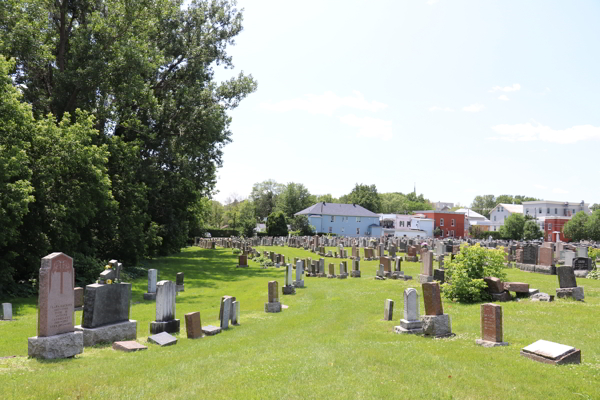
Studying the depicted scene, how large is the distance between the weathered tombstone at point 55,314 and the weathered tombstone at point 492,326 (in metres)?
8.24

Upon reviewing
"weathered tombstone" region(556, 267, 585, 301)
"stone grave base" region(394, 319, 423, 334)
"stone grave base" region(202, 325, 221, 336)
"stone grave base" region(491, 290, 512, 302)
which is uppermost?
"weathered tombstone" region(556, 267, 585, 301)

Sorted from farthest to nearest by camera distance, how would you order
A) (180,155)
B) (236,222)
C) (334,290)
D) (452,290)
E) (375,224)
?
1. (236,222)
2. (375,224)
3. (180,155)
4. (334,290)
5. (452,290)

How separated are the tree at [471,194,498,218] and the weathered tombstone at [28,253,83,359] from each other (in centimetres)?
16557

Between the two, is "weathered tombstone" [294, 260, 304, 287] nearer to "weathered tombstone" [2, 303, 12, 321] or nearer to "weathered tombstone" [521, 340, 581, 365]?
"weathered tombstone" [2, 303, 12, 321]

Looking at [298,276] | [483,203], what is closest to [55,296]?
[298,276]

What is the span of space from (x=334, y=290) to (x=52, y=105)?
17744 mm

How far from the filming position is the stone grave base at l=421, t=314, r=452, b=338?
10.2 meters

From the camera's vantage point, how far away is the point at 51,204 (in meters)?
19.3

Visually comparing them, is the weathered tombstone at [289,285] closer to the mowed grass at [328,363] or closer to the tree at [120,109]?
the mowed grass at [328,363]

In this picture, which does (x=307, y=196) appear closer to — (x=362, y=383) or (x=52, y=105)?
(x=52, y=105)

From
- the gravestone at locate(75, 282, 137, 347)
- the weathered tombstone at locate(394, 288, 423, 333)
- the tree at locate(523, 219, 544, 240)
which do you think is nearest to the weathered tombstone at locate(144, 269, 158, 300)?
the gravestone at locate(75, 282, 137, 347)

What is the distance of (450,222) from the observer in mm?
87625

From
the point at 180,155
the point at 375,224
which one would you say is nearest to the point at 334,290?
the point at 180,155

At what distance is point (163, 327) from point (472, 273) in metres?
9.47
